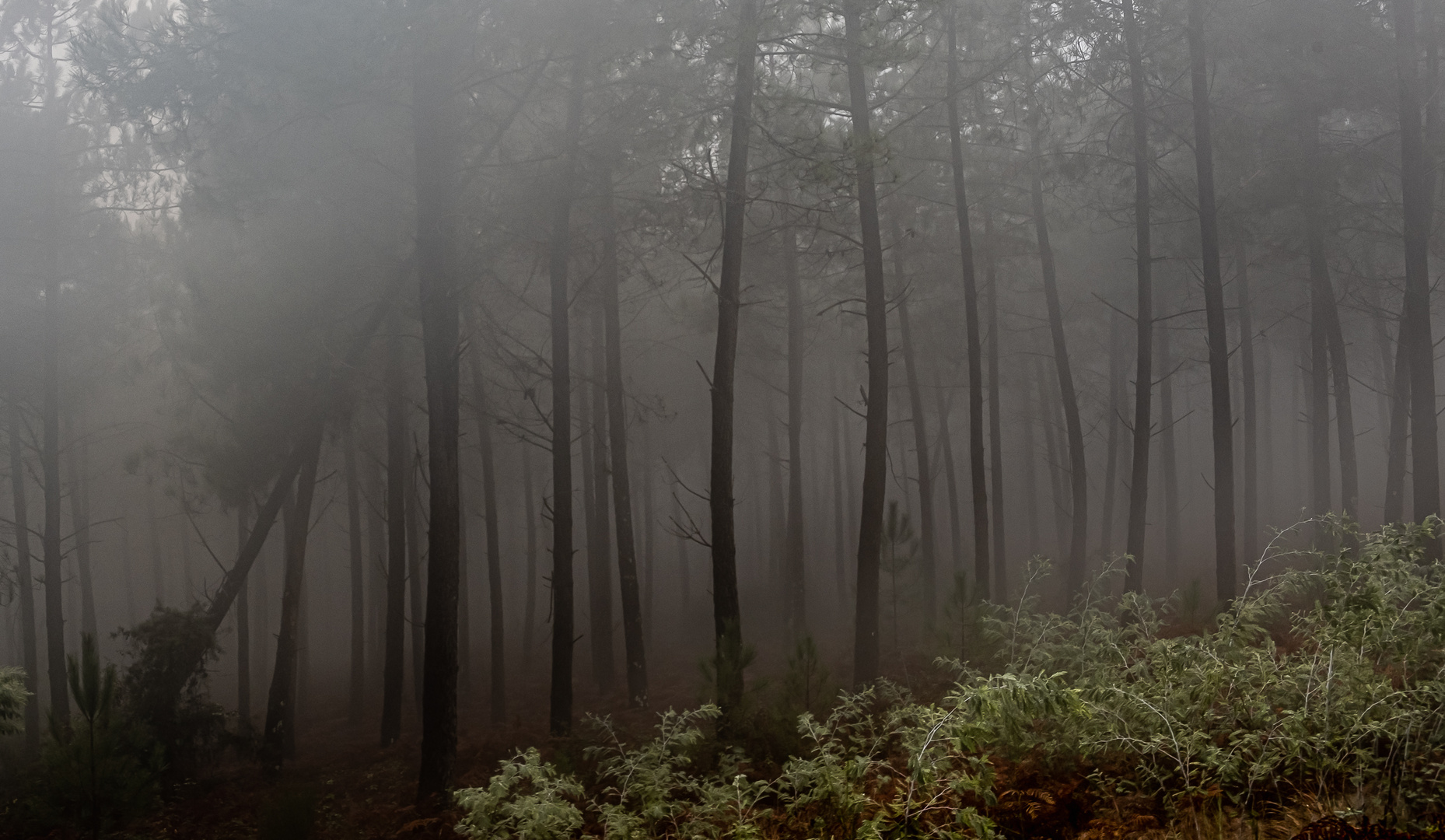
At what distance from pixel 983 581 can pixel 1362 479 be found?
107 feet

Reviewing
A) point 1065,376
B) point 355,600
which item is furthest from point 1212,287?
point 355,600

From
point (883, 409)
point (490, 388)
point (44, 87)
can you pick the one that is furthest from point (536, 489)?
point (883, 409)

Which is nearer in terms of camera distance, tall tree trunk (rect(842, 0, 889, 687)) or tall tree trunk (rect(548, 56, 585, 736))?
tall tree trunk (rect(842, 0, 889, 687))

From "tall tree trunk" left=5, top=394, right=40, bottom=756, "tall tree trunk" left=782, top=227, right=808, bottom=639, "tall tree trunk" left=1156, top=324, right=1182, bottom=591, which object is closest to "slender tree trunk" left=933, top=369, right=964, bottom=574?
"tall tree trunk" left=782, top=227, right=808, bottom=639

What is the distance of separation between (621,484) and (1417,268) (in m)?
12.2

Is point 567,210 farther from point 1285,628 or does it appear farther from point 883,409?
point 1285,628

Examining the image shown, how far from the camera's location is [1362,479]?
122 ft

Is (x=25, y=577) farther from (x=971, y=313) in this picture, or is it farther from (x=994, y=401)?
(x=994, y=401)

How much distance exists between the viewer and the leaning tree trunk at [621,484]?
14.3 metres

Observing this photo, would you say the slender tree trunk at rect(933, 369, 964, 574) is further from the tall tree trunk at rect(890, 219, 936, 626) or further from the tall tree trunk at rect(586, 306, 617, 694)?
the tall tree trunk at rect(586, 306, 617, 694)

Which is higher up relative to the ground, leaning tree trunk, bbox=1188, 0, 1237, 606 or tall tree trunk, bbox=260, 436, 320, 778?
leaning tree trunk, bbox=1188, 0, 1237, 606

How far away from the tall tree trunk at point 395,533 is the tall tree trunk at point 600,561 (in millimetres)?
3488

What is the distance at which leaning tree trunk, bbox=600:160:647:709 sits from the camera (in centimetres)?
1430

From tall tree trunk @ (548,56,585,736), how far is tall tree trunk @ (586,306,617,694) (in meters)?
2.74
